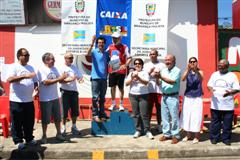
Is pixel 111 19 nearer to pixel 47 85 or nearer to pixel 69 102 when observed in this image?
pixel 69 102

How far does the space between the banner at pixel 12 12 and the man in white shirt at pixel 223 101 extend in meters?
5.26

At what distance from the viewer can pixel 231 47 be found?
10.7 metres

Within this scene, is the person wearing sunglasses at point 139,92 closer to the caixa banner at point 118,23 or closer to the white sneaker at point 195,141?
the white sneaker at point 195,141

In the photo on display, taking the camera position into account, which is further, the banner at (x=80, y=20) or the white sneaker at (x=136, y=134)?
the banner at (x=80, y=20)

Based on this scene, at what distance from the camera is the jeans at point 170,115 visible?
7.92 m

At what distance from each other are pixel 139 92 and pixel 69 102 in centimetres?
148

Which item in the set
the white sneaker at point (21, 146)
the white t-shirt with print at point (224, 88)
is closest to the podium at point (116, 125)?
the white sneaker at point (21, 146)

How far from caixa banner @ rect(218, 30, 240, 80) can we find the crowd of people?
2805 millimetres

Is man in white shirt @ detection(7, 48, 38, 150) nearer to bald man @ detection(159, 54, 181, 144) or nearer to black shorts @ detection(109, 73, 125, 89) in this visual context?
black shorts @ detection(109, 73, 125, 89)

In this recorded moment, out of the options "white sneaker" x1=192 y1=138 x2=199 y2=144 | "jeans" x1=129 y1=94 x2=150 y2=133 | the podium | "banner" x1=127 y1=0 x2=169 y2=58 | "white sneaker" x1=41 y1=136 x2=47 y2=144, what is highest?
"banner" x1=127 y1=0 x2=169 y2=58

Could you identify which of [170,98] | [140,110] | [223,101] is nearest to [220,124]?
[223,101]

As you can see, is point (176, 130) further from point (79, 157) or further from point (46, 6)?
point (46, 6)

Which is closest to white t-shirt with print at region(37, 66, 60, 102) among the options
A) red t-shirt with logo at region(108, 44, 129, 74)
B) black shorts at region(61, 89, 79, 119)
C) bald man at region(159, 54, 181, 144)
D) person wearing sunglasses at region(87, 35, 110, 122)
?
black shorts at region(61, 89, 79, 119)

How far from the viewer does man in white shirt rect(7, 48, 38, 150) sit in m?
7.20
